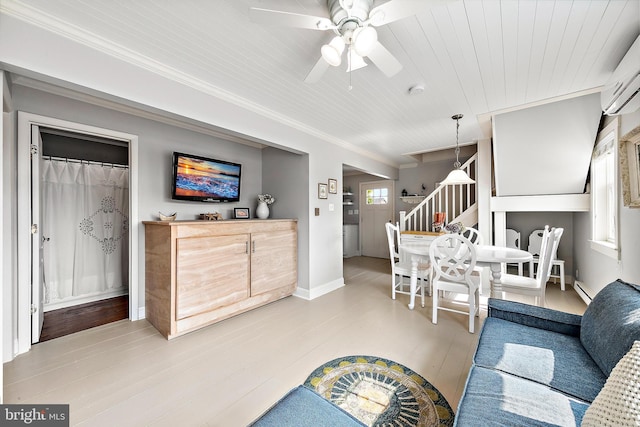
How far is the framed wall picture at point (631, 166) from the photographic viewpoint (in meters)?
1.93

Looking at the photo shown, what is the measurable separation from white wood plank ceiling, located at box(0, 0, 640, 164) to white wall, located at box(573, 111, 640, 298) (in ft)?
2.80

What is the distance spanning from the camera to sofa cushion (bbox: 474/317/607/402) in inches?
45.5

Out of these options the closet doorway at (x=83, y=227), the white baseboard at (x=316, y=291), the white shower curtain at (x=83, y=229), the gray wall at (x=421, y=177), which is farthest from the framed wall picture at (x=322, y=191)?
the gray wall at (x=421, y=177)

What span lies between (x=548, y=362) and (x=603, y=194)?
3036mm

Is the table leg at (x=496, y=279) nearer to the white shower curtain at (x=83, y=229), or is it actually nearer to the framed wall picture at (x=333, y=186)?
the framed wall picture at (x=333, y=186)

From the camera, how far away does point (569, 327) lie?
1.59 m

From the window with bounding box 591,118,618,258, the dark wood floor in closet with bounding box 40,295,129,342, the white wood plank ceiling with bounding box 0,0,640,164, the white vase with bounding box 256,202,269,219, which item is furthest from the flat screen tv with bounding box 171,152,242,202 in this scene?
the window with bounding box 591,118,618,258

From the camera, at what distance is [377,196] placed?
6754mm

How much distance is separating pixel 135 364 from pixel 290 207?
238 cm

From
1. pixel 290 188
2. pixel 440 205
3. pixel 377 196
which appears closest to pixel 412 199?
pixel 377 196

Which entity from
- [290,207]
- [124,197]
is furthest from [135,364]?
[124,197]

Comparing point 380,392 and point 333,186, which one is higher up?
point 333,186

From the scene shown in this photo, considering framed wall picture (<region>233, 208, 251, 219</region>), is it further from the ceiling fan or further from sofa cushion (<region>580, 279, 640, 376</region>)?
sofa cushion (<region>580, 279, 640, 376</region>)

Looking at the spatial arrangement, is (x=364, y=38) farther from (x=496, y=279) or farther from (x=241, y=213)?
(x=241, y=213)
